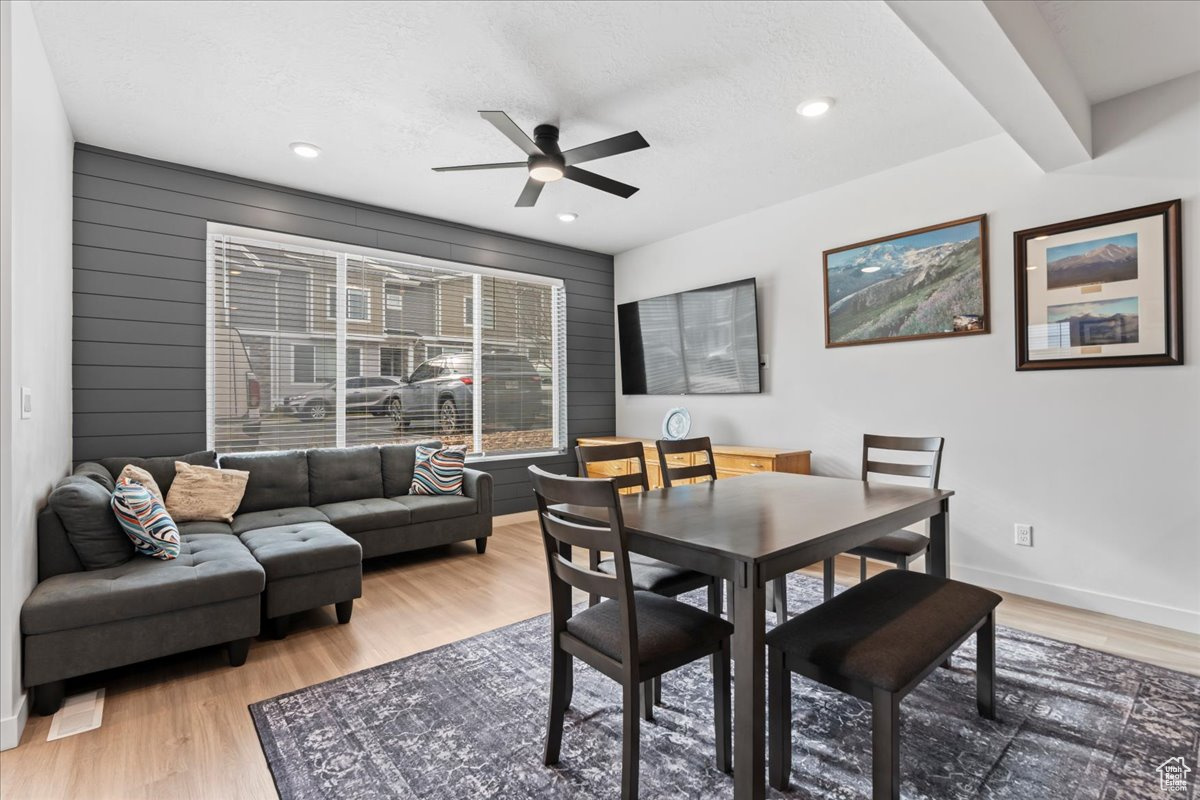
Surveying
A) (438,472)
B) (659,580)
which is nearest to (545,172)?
(659,580)

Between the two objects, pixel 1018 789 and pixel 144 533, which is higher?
pixel 144 533

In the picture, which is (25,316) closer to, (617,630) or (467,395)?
(617,630)

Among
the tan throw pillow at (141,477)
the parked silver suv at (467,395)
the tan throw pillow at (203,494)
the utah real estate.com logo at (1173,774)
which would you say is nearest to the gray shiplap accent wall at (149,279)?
the tan throw pillow at (203,494)

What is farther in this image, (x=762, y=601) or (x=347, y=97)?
(x=347, y=97)

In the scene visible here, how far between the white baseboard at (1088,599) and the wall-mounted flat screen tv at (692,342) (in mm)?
1995

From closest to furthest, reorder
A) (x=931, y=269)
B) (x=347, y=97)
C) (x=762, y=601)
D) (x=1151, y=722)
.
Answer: (x=762, y=601) < (x=1151, y=722) < (x=347, y=97) < (x=931, y=269)

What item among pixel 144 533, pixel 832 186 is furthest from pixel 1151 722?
pixel 144 533

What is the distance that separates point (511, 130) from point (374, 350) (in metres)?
2.48

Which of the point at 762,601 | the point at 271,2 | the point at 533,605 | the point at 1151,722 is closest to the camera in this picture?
the point at 762,601

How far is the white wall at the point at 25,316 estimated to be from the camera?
191cm

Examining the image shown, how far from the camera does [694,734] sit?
6.45ft

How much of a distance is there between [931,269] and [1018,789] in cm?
296

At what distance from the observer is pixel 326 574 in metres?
2.86

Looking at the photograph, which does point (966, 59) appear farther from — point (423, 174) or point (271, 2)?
point (423, 174)
